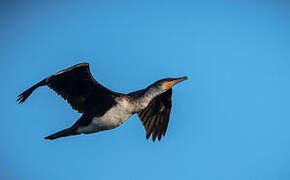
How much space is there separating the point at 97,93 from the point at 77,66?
1162mm

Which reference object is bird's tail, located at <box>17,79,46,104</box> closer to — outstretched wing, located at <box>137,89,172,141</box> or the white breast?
the white breast

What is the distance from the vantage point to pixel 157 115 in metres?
13.4

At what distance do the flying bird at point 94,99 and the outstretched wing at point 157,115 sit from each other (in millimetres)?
1741

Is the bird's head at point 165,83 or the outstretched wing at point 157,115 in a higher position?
the bird's head at point 165,83

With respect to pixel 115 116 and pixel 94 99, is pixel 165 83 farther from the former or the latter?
pixel 94 99

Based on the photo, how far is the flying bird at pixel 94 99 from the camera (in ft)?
36.0

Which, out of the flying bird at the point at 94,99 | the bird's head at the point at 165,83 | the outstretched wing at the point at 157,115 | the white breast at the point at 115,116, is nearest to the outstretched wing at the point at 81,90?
the flying bird at the point at 94,99

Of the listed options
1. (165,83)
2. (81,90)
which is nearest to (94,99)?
(81,90)

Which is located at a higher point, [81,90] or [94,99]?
[81,90]

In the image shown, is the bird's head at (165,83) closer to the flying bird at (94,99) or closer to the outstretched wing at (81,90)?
the flying bird at (94,99)

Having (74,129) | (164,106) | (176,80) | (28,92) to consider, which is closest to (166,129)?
(164,106)

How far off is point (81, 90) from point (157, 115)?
2864mm

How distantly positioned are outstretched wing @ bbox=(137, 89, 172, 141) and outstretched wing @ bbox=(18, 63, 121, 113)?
198 cm

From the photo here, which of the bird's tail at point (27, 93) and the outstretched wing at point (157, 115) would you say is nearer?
the bird's tail at point (27, 93)
